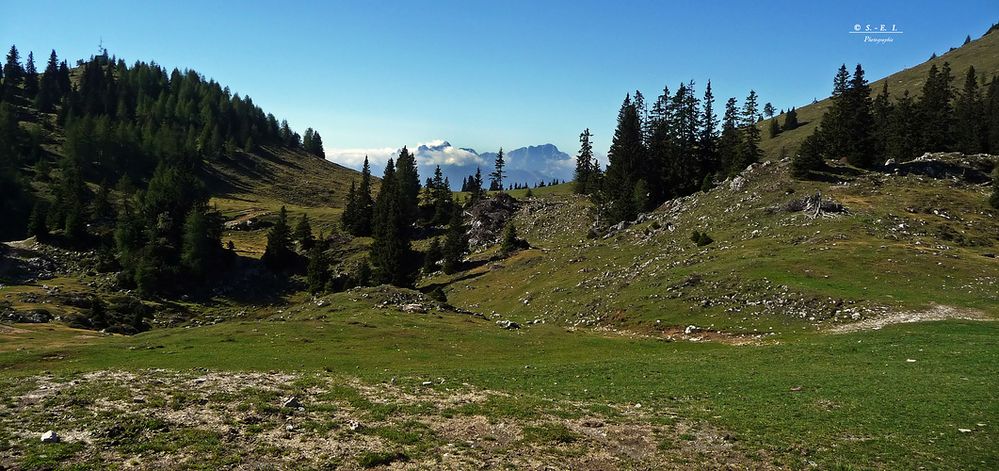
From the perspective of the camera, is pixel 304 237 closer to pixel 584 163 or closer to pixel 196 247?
pixel 196 247

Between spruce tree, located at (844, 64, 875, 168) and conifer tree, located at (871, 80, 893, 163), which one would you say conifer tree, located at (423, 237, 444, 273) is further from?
conifer tree, located at (871, 80, 893, 163)

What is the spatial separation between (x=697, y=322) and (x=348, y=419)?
37.3 m

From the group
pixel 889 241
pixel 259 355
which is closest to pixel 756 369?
pixel 259 355

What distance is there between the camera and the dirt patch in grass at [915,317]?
40781 millimetres

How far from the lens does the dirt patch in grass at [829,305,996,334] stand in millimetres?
40781

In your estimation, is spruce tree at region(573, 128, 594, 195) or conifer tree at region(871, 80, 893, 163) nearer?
conifer tree at region(871, 80, 893, 163)

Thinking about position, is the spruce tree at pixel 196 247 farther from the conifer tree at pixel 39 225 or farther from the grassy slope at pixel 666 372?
the grassy slope at pixel 666 372

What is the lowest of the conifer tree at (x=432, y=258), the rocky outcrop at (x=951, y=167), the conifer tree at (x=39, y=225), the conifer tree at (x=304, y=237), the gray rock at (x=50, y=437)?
the gray rock at (x=50, y=437)

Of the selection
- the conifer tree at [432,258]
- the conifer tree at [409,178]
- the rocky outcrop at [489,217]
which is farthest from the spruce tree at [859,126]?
the conifer tree at [409,178]

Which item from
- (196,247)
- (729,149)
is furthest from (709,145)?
(196,247)

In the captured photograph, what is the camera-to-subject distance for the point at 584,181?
16325cm

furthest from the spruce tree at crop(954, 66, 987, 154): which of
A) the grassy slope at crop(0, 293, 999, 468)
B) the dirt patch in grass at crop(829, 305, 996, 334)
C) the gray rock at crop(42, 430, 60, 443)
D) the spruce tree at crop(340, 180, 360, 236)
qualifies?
the spruce tree at crop(340, 180, 360, 236)

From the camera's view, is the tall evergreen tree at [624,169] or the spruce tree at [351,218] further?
the spruce tree at [351,218]

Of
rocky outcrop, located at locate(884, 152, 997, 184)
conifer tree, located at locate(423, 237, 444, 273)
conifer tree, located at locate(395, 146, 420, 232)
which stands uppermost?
→ conifer tree, located at locate(395, 146, 420, 232)
